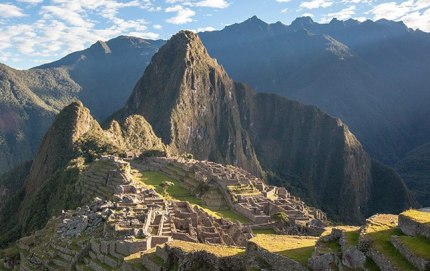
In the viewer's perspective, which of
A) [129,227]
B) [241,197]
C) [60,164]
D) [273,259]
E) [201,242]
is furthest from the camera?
[60,164]

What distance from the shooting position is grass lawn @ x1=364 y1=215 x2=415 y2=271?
49.5ft

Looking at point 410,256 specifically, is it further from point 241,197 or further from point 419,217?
point 241,197

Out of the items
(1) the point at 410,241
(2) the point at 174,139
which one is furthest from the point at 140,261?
(2) the point at 174,139

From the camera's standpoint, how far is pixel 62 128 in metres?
115

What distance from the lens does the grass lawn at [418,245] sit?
14.5 meters

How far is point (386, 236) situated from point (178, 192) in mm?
48683

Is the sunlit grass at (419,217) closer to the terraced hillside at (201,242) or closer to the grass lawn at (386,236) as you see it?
the terraced hillside at (201,242)

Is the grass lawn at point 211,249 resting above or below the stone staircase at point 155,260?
above

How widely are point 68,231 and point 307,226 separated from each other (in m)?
29.5

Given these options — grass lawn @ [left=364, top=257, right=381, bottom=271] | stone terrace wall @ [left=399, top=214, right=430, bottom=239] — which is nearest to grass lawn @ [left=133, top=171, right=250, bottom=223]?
stone terrace wall @ [left=399, top=214, right=430, bottom=239]

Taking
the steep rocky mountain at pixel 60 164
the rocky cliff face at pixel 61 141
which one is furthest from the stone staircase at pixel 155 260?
the rocky cliff face at pixel 61 141

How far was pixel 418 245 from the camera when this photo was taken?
1542 cm

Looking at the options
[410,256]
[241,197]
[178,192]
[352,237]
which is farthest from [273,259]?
[178,192]

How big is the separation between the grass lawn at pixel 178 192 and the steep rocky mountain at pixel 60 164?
9909 millimetres
